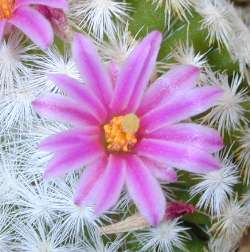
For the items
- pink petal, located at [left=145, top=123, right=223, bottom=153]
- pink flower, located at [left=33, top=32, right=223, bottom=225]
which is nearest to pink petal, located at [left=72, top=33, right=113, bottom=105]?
pink flower, located at [left=33, top=32, right=223, bottom=225]

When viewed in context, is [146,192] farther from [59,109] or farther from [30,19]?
[30,19]

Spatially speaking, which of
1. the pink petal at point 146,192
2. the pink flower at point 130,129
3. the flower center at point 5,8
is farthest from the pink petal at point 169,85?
the flower center at point 5,8

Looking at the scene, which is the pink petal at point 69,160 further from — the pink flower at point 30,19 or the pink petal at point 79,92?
the pink flower at point 30,19

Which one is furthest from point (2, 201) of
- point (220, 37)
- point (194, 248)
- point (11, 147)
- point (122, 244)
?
point (220, 37)

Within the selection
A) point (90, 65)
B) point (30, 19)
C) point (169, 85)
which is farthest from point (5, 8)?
point (169, 85)

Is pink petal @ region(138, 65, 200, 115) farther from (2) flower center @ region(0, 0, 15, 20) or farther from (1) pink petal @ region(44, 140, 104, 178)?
(2) flower center @ region(0, 0, 15, 20)
